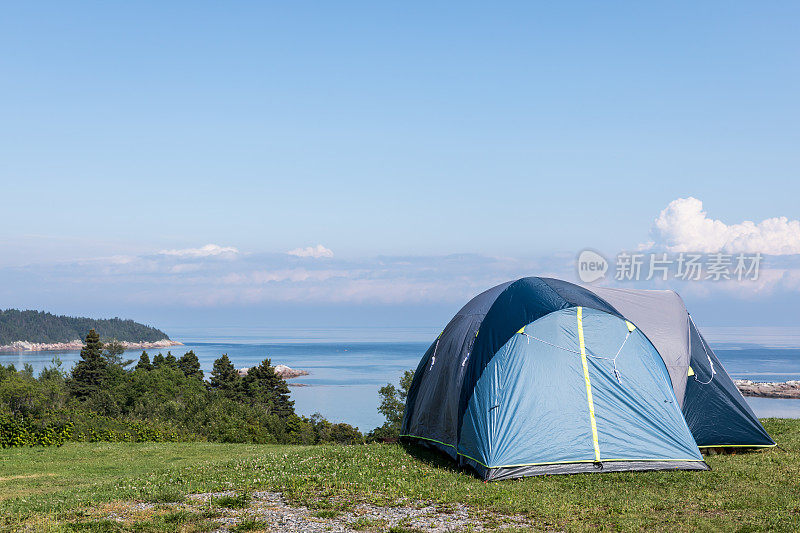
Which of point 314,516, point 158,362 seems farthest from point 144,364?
point 314,516

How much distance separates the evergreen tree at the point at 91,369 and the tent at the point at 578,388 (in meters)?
61.4

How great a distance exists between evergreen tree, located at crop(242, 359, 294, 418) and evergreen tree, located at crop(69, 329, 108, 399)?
1503 cm

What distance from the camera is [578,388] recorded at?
11.3m

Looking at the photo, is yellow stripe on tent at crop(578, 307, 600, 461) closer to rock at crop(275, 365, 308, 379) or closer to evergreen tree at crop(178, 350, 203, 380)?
evergreen tree at crop(178, 350, 203, 380)

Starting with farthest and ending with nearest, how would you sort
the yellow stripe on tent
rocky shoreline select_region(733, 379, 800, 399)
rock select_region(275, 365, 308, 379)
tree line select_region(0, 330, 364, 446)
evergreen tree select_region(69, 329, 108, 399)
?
rock select_region(275, 365, 308, 379) < evergreen tree select_region(69, 329, 108, 399) < rocky shoreline select_region(733, 379, 800, 399) < tree line select_region(0, 330, 364, 446) < the yellow stripe on tent

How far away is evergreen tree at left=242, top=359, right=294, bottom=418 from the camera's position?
203 feet

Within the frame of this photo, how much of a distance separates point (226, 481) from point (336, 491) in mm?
2087

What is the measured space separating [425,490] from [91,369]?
220ft

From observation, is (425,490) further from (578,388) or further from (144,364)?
(144,364)

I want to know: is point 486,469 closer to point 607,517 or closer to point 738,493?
point 607,517

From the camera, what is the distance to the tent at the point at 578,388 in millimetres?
10914

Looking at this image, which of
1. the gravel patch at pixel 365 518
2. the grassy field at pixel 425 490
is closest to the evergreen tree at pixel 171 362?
the grassy field at pixel 425 490

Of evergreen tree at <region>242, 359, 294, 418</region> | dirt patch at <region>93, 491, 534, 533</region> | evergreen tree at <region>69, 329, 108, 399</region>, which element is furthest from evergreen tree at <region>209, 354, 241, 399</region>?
dirt patch at <region>93, 491, 534, 533</region>

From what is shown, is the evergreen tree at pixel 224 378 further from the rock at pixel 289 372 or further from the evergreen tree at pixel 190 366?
the rock at pixel 289 372
